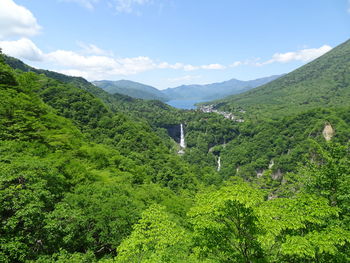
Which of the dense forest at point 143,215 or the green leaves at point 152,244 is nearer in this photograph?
the dense forest at point 143,215

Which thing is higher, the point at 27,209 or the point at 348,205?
the point at 27,209

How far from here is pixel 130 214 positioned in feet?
59.3

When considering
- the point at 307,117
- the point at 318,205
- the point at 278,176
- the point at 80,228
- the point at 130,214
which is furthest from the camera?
the point at 307,117

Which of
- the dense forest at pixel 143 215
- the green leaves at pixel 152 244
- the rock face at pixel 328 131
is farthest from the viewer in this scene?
the rock face at pixel 328 131

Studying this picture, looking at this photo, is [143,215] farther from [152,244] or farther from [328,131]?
[328,131]

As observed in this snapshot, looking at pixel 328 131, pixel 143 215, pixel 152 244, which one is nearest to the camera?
pixel 152 244

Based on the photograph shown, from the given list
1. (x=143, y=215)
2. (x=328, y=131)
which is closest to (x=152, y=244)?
(x=143, y=215)

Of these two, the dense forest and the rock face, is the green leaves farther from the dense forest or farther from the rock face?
the rock face

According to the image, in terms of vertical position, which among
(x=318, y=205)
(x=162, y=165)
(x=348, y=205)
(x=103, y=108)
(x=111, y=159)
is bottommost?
(x=162, y=165)

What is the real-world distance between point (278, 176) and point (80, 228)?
408ft

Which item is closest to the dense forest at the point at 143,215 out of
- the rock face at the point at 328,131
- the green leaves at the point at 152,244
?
the green leaves at the point at 152,244

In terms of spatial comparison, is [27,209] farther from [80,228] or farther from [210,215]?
[210,215]

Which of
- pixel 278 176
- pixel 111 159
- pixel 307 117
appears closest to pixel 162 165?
pixel 111 159

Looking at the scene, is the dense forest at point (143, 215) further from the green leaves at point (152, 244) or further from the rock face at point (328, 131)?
the rock face at point (328, 131)
